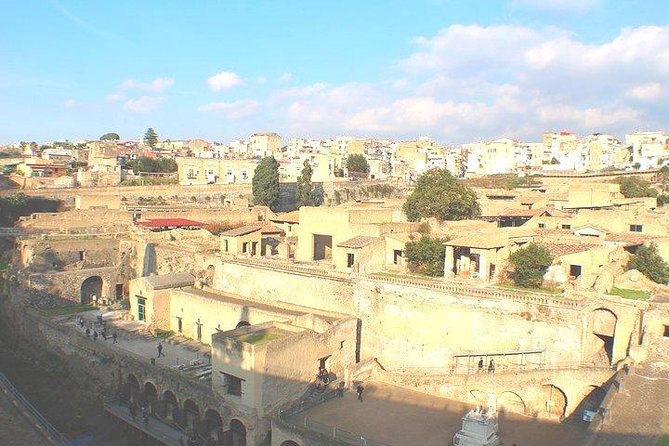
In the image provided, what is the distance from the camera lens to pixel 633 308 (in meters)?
20.7

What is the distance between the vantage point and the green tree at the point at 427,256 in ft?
90.4

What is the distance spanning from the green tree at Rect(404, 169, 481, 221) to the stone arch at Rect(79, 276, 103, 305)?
2026 centimetres

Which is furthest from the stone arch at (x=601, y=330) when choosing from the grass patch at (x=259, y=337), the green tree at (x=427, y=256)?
the grass patch at (x=259, y=337)

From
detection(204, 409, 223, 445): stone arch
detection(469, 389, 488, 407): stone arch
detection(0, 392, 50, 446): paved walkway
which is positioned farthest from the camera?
detection(204, 409, 223, 445): stone arch

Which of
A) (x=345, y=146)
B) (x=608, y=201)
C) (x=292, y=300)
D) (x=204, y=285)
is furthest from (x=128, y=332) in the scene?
(x=345, y=146)

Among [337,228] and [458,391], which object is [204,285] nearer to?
[337,228]

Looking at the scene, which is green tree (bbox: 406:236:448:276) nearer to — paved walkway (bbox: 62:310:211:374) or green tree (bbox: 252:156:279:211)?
paved walkway (bbox: 62:310:211:374)

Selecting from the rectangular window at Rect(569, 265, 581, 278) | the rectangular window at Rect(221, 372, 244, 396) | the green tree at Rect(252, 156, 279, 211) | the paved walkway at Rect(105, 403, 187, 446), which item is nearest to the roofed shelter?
the paved walkway at Rect(105, 403, 187, 446)

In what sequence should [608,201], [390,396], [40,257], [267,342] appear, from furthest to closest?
1. [608,201]
2. [40,257]
3. [390,396]
4. [267,342]

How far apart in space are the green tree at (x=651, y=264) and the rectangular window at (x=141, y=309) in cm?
2429

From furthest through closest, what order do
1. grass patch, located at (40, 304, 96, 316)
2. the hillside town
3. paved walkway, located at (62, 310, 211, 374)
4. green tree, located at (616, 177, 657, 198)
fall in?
green tree, located at (616, 177, 657, 198), grass patch, located at (40, 304, 96, 316), paved walkway, located at (62, 310, 211, 374), the hillside town

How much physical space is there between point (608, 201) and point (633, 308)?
68.0 feet

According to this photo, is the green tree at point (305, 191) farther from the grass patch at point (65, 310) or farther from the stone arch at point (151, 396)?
the stone arch at point (151, 396)

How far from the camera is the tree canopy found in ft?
230
